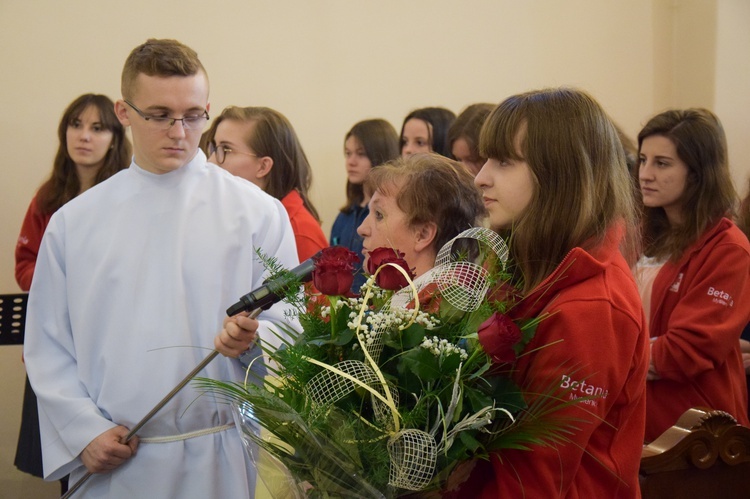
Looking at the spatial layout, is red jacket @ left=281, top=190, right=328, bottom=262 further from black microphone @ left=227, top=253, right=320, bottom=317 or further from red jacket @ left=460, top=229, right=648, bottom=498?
red jacket @ left=460, top=229, right=648, bottom=498

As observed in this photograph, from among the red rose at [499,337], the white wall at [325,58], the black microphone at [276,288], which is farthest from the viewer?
the white wall at [325,58]

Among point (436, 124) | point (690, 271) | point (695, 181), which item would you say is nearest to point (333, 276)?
point (690, 271)

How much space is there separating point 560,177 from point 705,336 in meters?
1.52

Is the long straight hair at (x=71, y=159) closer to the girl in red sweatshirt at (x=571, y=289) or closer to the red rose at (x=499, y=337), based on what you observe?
the girl in red sweatshirt at (x=571, y=289)

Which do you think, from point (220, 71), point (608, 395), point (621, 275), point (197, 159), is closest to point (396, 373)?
point (608, 395)

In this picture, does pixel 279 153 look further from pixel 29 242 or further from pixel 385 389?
pixel 385 389

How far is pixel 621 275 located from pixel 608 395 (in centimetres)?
24

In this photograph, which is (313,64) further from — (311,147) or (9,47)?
(9,47)

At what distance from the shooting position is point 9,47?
4.91 metres

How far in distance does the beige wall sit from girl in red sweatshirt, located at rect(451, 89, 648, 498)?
3455 mm

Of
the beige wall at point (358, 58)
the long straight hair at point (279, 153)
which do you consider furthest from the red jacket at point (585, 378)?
the beige wall at point (358, 58)

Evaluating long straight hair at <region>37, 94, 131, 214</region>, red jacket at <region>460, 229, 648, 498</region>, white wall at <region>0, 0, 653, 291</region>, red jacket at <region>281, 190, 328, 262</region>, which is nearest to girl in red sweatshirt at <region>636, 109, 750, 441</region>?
red jacket at <region>281, 190, 328, 262</region>

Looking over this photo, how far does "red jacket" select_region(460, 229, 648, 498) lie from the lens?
145 cm

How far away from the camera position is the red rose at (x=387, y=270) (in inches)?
56.8
